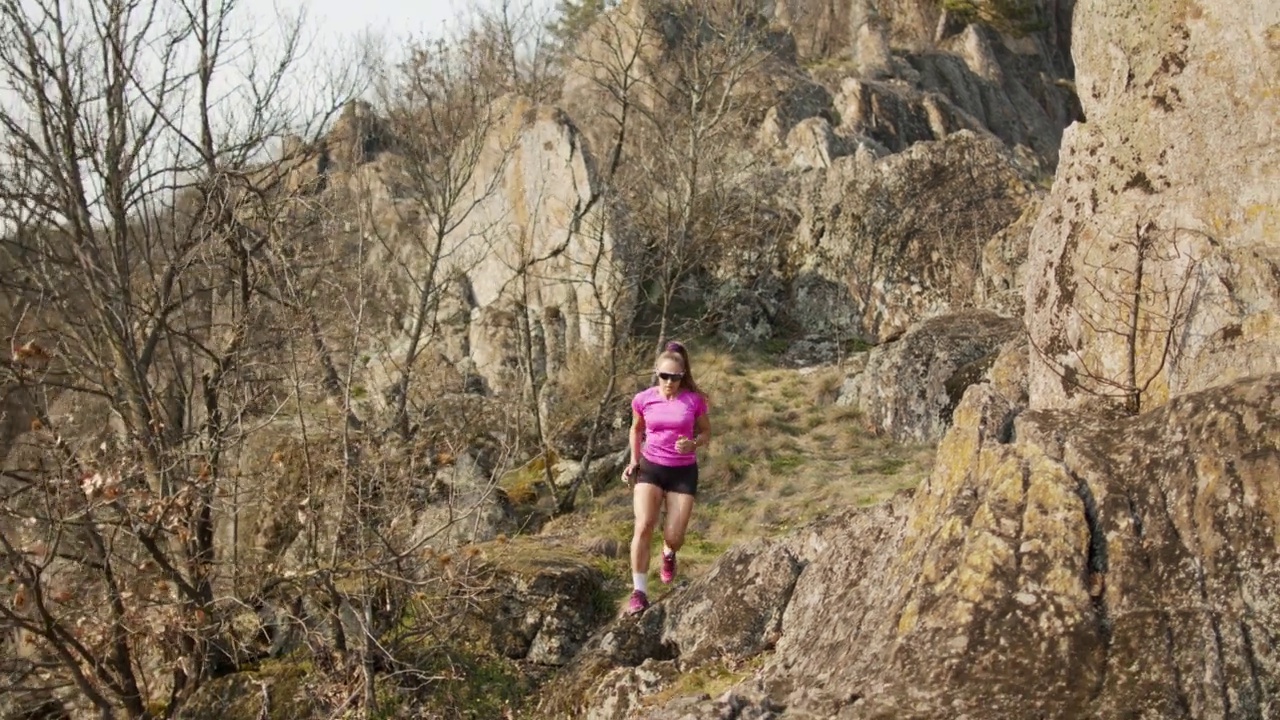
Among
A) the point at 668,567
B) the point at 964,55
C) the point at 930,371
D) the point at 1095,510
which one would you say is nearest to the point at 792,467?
the point at 930,371

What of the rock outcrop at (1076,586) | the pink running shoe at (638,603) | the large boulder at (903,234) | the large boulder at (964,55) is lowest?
the pink running shoe at (638,603)

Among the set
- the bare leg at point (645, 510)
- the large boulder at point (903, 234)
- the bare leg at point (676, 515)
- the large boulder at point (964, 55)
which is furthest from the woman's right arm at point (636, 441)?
the large boulder at point (964, 55)

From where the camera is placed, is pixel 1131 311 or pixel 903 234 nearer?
pixel 1131 311

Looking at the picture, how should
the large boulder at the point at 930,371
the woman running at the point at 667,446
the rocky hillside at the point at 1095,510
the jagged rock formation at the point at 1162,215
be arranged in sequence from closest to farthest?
the rocky hillside at the point at 1095,510, the jagged rock formation at the point at 1162,215, the woman running at the point at 667,446, the large boulder at the point at 930,371

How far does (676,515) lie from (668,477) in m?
0.30

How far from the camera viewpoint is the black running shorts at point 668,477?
745 cm

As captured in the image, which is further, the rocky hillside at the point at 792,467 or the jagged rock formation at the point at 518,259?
the jagged rock formation at the point at 518,259

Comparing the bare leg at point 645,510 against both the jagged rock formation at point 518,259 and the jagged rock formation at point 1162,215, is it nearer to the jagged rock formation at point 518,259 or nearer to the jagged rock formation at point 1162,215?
the jagged rock formation at point 1162,215

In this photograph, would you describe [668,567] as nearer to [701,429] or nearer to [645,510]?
[645,510]

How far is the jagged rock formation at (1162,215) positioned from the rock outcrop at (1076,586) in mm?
882

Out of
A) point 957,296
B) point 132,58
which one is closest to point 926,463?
point 957,296

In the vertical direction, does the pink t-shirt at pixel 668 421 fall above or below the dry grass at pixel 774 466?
above

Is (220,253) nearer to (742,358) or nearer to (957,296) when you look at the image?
(742,358)

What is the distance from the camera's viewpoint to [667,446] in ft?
24.3
